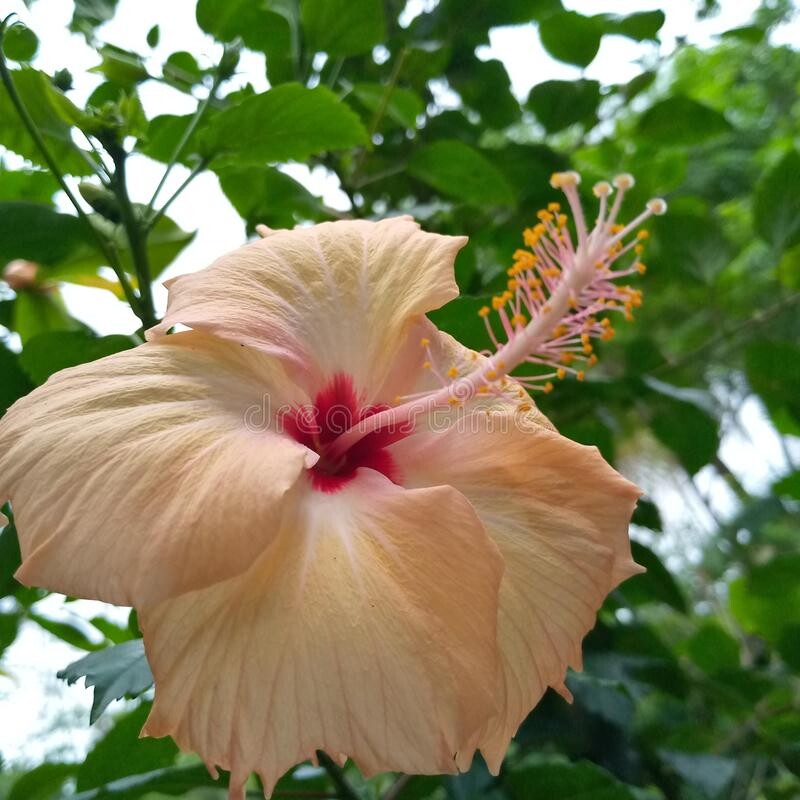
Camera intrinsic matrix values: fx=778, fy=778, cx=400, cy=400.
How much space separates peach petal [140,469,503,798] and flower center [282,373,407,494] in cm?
16

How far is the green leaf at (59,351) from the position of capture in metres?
0.92

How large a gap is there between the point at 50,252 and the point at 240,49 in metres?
0.36

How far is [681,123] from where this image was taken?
169 centimetres

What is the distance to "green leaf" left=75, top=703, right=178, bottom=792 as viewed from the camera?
3.35 ft

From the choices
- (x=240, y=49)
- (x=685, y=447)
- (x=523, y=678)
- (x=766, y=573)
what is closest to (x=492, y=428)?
(x=523, y=678)

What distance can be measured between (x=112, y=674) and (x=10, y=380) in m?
0.40

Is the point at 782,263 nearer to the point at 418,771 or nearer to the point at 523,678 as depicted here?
the point at 523,678

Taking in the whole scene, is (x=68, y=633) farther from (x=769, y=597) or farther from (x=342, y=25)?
(x=769, y=597)

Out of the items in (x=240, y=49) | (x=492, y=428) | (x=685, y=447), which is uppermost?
(x=240, y=49)

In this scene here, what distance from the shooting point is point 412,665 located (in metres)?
0.55

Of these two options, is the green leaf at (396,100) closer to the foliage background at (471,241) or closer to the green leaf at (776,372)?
the foliage background at (471,241)

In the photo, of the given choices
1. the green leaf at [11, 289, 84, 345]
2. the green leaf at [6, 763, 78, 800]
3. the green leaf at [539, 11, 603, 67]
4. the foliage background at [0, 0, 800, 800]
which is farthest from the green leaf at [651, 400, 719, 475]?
the green leaf at [6, 763, 78, 800]

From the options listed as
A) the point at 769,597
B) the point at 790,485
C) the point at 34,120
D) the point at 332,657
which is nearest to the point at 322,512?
the point at 332,657

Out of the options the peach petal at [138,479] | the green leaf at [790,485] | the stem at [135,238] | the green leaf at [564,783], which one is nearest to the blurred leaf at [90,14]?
the stem at [135,238]
